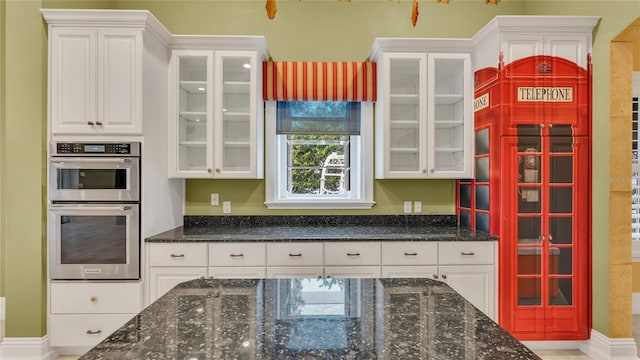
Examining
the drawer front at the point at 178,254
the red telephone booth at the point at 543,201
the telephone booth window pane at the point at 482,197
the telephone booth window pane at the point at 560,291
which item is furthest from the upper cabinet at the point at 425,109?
the drawer front at the point at 178,254

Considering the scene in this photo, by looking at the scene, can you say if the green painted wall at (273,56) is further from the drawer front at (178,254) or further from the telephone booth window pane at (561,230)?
the drawer front at (178,254)

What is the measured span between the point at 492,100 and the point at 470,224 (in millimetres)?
1118

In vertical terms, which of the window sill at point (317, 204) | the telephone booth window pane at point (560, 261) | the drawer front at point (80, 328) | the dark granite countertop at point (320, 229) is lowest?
the drawer front at point (80, 328)

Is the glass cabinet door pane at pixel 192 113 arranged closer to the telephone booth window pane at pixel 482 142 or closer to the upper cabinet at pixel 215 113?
the upper cabinet at pixel 215 113

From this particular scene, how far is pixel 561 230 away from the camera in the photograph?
2711 mm

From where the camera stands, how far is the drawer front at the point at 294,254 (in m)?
2.65

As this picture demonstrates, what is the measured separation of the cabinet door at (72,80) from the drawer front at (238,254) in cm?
128

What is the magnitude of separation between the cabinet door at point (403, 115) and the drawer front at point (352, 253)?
2.34 ft

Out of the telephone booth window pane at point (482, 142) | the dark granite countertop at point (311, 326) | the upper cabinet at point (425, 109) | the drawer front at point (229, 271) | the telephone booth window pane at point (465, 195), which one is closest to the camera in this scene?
the dark granite countertop at point (311, 326)

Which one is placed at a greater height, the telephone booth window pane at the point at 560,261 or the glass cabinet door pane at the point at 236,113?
the glass cabinet door pane at the point at 236,113

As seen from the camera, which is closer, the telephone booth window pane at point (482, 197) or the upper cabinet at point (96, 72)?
the upper cabinet at point (96, 72)

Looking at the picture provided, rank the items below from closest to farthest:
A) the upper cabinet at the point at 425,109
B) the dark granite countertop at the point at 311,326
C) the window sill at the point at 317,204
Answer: the dark granite countertop at the point at 311,326 → the upper cabinet at the point at 425,109 → the window sill at the point at 317,204

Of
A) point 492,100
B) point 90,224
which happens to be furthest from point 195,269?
point 492,100

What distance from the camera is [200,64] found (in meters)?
2.99
